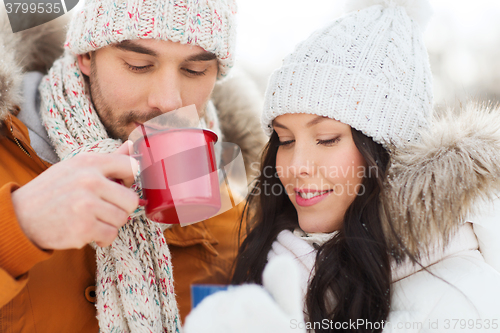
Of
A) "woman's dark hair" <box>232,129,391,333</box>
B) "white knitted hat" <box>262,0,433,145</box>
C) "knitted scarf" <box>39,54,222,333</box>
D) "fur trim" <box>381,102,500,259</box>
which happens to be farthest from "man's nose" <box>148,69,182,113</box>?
"fur trim" <box>381,102,500,259</box>

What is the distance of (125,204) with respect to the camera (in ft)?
3.36

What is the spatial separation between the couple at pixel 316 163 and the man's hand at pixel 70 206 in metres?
0.45

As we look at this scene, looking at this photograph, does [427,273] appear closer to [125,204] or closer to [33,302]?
[125,204]

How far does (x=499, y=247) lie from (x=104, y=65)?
5.96ft

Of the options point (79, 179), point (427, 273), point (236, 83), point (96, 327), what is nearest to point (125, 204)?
point (79, 179)

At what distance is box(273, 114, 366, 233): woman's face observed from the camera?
1578 mm

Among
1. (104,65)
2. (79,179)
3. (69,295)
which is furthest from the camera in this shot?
(104,65)

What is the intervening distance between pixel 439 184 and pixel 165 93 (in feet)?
3.75

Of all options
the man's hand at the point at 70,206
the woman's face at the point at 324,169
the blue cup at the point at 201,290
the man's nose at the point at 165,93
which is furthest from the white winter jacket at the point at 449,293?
the man's nose at the point at 165,93

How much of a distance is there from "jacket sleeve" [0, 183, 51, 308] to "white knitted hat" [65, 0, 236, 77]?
903 millimetres

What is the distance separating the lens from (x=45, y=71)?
2.08 metres

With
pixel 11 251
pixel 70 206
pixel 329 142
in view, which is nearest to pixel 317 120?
pixel 329 142

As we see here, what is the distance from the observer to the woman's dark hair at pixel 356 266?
138 cm

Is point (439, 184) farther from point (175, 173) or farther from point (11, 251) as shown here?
point (11, 251)
